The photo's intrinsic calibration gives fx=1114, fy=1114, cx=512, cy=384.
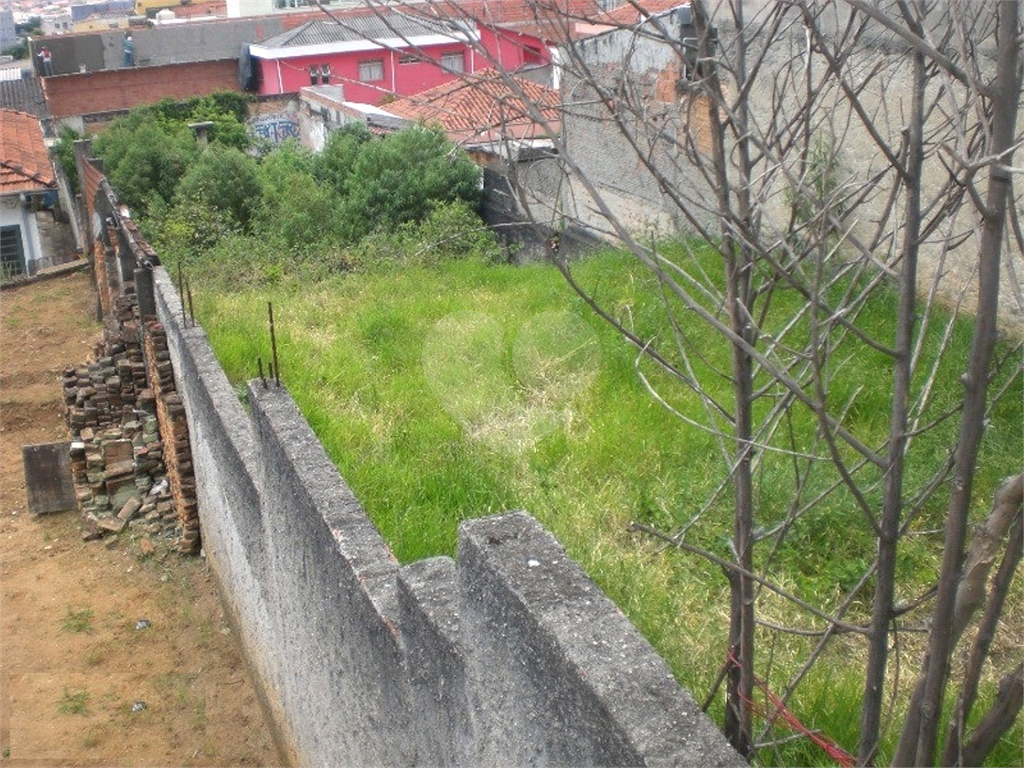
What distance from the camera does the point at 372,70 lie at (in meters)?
32.4

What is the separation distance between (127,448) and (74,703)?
289cm

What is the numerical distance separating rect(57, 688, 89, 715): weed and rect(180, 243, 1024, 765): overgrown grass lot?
2.17 meters

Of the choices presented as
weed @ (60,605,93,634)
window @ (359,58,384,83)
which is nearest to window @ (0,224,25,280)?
weed @ (60,605,93,634)

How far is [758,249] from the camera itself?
2135 mm

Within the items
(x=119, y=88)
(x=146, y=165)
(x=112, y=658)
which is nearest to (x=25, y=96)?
(x=119, y=88)

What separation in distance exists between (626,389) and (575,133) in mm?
7034

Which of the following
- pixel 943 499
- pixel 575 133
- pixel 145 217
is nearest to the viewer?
pixel 943 499

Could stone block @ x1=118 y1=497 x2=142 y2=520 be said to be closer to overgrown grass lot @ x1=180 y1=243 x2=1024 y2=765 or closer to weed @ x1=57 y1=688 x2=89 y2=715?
overgrown grass lot @ x1=180 y1=243 x2=1024 y2=765

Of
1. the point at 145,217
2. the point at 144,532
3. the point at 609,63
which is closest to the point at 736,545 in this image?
the point at 144,532

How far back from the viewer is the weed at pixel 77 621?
23.8ft

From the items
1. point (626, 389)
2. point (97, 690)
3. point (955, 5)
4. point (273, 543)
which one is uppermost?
point (955, 5)

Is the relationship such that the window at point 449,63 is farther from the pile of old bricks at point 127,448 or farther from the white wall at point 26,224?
the white wall at point 26,224

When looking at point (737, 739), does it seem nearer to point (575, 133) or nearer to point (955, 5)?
point (955, 5)

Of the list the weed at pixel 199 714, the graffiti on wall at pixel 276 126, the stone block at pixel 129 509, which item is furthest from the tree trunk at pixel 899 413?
the graffiti on wall at pixel 276 126
